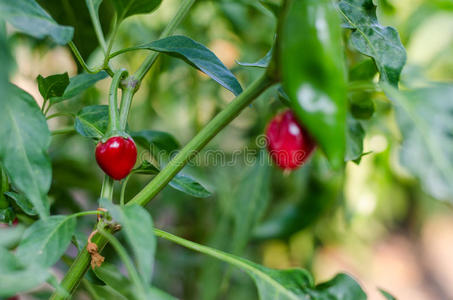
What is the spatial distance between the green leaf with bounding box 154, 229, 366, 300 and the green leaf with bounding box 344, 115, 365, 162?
0.12 meters

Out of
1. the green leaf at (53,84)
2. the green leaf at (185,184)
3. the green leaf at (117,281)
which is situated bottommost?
the green leaf at (117,281)

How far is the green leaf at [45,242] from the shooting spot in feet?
1.12

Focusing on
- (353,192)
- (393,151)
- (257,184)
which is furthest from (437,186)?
(393,151)

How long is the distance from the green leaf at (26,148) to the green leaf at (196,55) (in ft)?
0.40

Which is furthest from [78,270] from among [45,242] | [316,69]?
[316,69]

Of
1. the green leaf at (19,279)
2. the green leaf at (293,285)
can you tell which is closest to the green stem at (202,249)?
the green leaf at (293,285)

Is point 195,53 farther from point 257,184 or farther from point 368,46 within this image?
point 257,184

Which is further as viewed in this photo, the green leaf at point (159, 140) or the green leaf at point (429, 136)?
the green leaf at point (159, 140)

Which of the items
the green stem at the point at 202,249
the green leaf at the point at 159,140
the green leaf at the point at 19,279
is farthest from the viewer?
the green leaf at the point at 159,140

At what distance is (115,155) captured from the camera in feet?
1.31

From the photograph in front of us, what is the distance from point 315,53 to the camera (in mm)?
325

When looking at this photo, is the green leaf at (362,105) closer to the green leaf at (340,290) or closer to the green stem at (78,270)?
the green leaf at (340,290)

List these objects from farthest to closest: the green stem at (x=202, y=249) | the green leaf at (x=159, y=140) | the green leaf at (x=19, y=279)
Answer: the green leaf at (x=159, y=140)
the green stem at (x=202, y=249)
the green leaf at (x=19, y=279)

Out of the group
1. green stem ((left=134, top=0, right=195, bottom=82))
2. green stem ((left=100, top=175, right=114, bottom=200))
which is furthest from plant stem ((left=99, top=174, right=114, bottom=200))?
green stem ((left=134, top=0, right=195, bottom=82))
